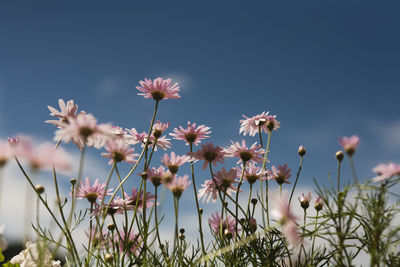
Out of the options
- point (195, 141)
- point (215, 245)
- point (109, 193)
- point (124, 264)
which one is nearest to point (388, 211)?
point (215, 245)

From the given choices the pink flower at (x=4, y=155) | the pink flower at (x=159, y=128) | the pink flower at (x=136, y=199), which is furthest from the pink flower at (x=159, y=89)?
the pink flower at (x=4, y=155)

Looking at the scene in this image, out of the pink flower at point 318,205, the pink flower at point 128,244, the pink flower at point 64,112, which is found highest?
the pink flower at point 64,112

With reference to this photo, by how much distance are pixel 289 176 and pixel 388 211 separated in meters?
0.66

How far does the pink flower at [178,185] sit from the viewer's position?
1.38 m

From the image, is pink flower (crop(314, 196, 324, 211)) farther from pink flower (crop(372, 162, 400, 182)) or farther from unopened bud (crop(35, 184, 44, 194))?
unopened bud (crop(35, 184, 44, 194))

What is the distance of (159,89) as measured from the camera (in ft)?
6.00

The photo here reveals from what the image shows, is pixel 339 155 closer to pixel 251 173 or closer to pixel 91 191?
pixel 251 173

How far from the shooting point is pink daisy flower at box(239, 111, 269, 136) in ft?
6.56

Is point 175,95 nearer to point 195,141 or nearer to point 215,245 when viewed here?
point 195,141

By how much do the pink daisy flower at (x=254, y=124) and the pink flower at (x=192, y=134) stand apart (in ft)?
0.94

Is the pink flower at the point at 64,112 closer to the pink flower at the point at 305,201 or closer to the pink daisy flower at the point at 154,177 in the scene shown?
the pink daisy flower at the point at 154,177

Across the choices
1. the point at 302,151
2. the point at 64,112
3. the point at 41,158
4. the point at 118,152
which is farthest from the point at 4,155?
the point at 302,151

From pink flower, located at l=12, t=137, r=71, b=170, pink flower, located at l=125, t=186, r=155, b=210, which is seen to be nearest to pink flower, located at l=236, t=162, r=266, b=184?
Result: pink flower, located at l=125, t=186, r=155, b=210

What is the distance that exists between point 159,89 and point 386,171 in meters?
1.10
